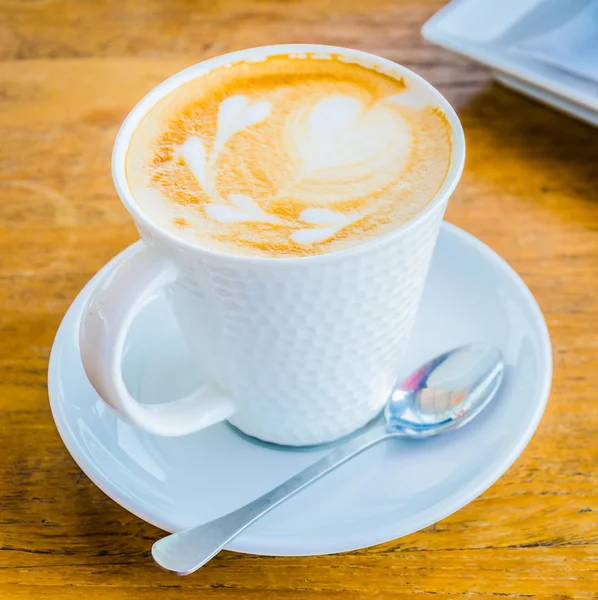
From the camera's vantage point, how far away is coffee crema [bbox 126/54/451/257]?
498 mm

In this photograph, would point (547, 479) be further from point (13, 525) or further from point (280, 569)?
point (13, 525)

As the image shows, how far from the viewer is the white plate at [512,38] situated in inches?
35.4

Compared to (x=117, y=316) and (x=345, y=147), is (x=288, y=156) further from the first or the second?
(x=117, y=316)

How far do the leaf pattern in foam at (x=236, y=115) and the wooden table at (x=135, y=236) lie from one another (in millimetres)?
277

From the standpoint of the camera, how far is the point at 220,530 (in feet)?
1.60

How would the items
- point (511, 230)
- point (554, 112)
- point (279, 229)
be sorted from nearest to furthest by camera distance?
point (279, 229) < point (511, 230) < point (554, 112)

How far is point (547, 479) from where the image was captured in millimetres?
574

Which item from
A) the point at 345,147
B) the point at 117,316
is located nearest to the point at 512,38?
the point at 345,147

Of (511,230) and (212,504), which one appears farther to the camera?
(511,230)

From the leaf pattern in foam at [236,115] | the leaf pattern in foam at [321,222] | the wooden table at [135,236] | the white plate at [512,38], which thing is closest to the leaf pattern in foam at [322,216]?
the leaf pattern in foam at [321,222]

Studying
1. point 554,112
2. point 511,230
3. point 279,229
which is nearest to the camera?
point 279,229

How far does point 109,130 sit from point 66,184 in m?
0.13

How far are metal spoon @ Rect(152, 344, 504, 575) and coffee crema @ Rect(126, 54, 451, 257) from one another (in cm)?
17

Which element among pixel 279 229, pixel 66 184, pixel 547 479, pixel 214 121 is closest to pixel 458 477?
pixel 547 479
